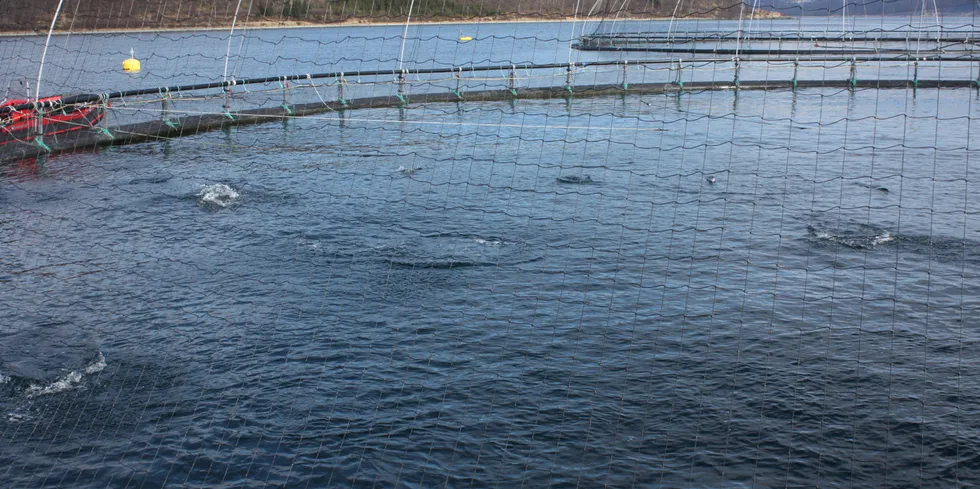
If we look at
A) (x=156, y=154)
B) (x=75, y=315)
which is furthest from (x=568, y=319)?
(x=156, y=154)

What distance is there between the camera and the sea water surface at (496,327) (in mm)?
9164

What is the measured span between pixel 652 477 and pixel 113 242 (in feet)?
40.0

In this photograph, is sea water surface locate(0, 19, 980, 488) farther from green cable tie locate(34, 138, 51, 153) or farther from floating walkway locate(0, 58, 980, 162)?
floating walkway locate(0, 58, 980, 162)

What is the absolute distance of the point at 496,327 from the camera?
487 inches

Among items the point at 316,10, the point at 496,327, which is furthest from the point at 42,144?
the point at 496,327

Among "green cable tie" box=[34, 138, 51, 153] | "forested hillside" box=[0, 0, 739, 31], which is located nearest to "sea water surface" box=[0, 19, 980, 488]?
"green cable tie" box=[34, 138, 51, 153]

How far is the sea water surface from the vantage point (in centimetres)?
916

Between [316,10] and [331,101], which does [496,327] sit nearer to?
[331,101]

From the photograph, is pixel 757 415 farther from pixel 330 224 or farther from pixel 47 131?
pixel 47 131

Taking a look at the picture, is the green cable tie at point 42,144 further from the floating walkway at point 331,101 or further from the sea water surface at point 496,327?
the sea water surface at point 496,327

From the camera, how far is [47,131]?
86.5ft

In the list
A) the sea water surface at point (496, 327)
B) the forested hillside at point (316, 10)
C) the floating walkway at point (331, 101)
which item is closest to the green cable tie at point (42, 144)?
the floating walkway at point (331, 101)

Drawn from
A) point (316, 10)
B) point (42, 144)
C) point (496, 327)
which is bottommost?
point (496, 327)

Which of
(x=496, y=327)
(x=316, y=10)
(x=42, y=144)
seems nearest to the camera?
(x=496, y=327)
